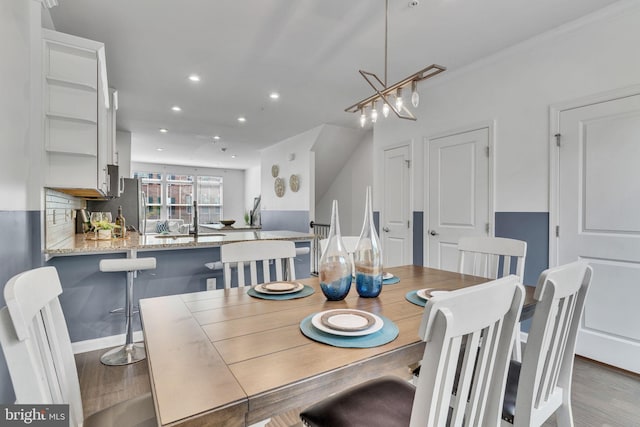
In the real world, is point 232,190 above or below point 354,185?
above

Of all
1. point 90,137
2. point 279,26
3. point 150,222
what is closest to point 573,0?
point 279,26

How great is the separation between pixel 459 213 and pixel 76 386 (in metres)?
3.35

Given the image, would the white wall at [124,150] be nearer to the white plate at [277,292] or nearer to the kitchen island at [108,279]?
the kitchen island at [108,279]

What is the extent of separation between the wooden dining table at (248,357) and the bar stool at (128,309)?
1.25 metres

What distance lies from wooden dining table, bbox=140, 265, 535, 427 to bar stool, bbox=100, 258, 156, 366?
4.09 feet

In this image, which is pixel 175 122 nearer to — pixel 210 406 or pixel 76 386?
pixel 76 386

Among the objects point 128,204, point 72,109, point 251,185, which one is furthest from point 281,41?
point 251,185

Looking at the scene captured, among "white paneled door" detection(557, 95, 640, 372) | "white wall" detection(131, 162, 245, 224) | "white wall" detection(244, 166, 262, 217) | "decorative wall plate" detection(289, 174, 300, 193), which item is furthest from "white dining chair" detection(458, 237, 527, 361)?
"white wall" detection(131, 162, 245, 224)

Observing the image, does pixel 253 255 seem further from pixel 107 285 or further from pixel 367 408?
pixel 107 285

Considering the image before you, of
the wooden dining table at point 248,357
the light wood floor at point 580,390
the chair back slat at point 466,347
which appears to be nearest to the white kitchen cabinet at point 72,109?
the light wood floor at point 580,390

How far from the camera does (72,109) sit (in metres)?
2.31

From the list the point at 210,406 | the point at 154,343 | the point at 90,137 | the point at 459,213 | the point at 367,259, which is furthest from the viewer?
the point at 459,213

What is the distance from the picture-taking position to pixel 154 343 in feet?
3.11

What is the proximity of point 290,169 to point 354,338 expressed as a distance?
567 centimetres
